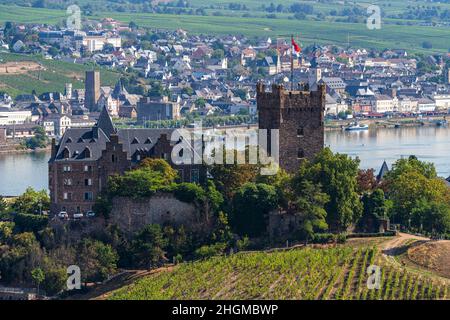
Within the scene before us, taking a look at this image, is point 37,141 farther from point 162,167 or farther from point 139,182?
point 139,182

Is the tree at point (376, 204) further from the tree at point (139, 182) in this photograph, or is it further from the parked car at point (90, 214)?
the parked car at point (90, 214)

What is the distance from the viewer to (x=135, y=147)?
42219mm

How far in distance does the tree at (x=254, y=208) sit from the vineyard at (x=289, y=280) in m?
1.53

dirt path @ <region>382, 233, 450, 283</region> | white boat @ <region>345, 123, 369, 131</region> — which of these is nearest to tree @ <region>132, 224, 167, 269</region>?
dirt path @ <region>382, 233, 450, 283</region>

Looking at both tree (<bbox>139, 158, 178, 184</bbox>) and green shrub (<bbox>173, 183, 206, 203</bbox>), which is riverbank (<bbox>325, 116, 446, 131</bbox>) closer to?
tree (<bbox>139, 158, 178, 184</bbox>)

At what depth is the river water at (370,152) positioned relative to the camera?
65.3 m

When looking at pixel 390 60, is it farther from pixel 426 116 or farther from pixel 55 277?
pixel 55 277

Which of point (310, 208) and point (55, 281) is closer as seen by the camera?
point (55, 281)

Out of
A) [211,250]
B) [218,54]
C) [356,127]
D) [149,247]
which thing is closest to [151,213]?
[149,247]

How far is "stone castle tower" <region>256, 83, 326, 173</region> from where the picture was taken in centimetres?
4125

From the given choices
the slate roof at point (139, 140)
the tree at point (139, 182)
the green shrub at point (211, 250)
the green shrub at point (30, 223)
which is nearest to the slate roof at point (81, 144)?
the slate roof at point (139, 140)

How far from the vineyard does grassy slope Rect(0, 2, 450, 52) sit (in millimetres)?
134053

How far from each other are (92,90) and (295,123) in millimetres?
77813
